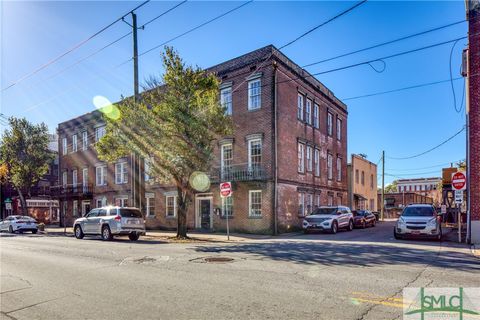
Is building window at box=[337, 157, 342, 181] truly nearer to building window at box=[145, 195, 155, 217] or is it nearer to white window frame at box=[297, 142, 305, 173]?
white window frame at box=[297, 142, 305, 173]

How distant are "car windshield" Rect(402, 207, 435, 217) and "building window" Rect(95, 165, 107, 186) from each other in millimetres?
26163

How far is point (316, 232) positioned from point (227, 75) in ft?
38.1

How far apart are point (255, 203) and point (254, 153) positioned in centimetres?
312

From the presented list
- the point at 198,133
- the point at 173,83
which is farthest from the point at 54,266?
the point at 173,83

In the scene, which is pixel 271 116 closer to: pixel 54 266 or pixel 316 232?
pixel 316 232

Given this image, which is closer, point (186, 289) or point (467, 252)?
point (186, 289)

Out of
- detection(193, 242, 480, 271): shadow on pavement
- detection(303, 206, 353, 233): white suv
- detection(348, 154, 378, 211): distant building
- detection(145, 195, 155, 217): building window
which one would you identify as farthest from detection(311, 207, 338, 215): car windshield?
detection(348, 154, 378, 211): distant building

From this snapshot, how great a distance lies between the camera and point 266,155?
848 inches

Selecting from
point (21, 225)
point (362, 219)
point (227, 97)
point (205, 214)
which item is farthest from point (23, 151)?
point (362, 219)

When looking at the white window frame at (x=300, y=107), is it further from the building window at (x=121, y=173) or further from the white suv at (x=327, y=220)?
the building window at (x=121, y=173)

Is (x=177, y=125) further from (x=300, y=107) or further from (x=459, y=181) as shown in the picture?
(x=459, y=181)

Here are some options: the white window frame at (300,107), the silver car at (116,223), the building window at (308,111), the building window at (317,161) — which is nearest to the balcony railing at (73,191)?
the silver car at (116,223)

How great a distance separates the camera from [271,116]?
21.5 metres

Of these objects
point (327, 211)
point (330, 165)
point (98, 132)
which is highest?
point (98, 132)
